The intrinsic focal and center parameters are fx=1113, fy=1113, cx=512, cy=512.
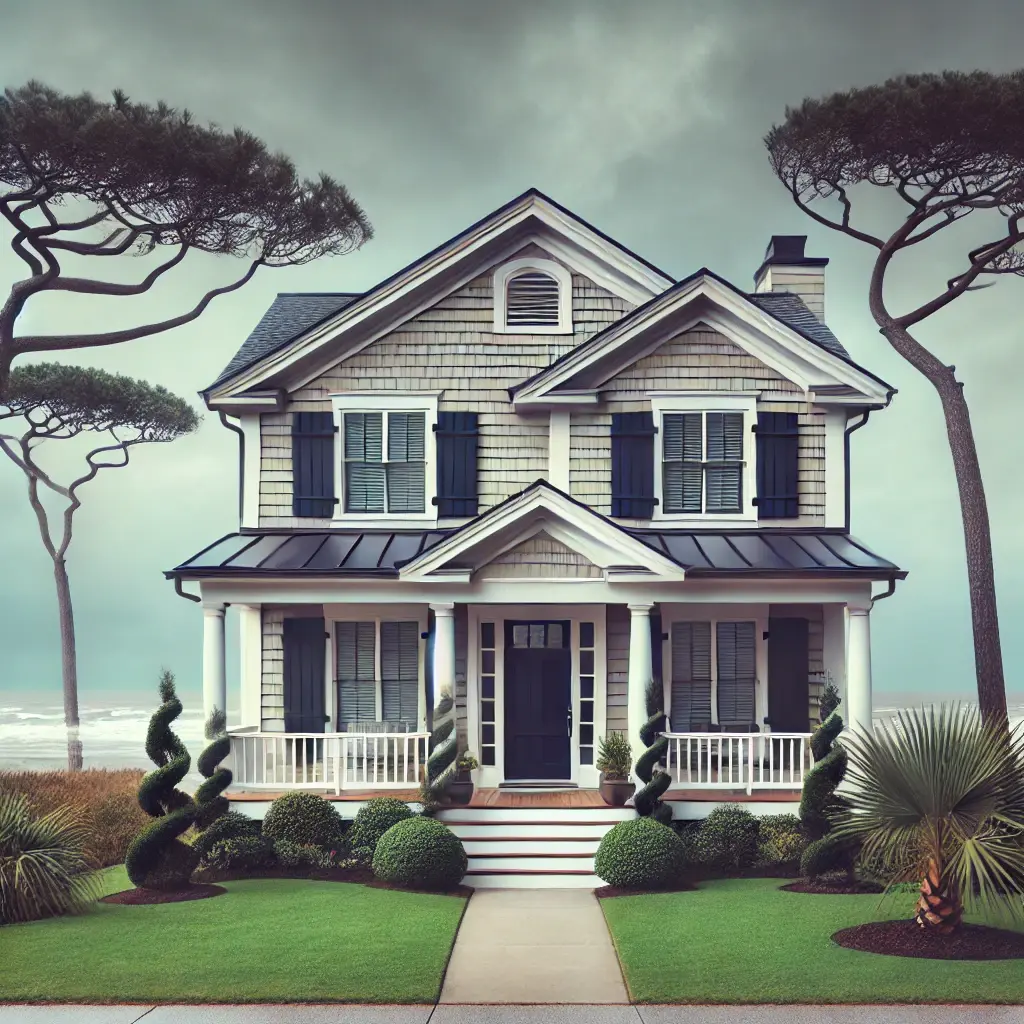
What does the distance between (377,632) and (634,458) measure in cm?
493

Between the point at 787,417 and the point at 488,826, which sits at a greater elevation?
the point at 787,417

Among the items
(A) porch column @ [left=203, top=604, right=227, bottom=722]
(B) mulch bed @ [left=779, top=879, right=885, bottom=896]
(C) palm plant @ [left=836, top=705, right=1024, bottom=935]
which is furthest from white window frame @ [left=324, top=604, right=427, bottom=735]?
(C) palm plant @ [left=836, top=705, right=1024, bottom=935]

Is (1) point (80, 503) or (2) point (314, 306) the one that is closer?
(2) point (314, 306)

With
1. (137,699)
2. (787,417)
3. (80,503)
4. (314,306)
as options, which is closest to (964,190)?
(787,417)

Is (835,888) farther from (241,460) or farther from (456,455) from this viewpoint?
(241,460)

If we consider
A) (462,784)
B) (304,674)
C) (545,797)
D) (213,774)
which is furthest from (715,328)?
A: (213,774)

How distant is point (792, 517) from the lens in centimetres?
1784

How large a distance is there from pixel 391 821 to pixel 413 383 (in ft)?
23.0

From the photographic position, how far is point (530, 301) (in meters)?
18.4

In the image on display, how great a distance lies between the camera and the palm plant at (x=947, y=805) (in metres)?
11.1

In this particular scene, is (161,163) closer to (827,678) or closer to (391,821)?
(391,821)

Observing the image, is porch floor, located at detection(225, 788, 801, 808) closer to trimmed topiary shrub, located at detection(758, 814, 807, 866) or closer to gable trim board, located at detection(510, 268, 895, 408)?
trimmed topiary shrub, located at detection(758, 814, 807, 866)

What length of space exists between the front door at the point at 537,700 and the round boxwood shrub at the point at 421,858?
3.31 m

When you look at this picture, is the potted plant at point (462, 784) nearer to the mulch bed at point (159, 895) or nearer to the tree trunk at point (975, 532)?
the mulch bed at point (159, 895)
